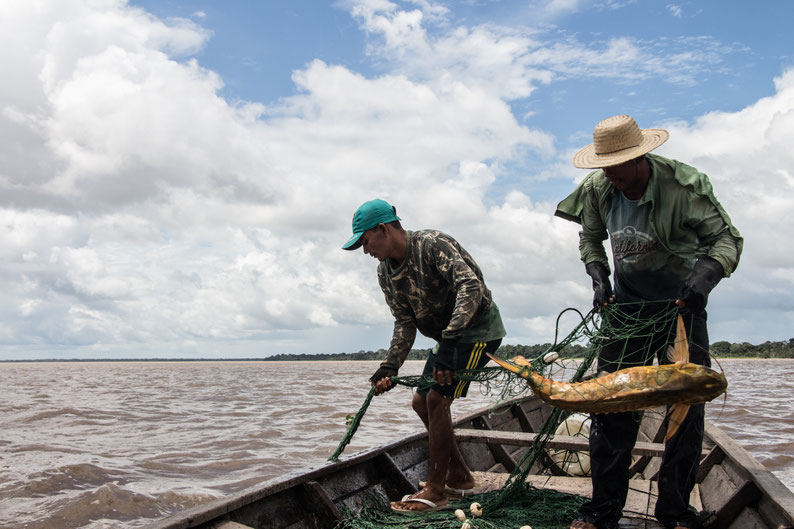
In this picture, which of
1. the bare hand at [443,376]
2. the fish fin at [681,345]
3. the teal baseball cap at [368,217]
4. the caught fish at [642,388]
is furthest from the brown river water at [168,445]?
the fish fin at [681,345]

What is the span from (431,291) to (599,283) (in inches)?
38.8

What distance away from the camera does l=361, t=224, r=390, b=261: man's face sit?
3.51m

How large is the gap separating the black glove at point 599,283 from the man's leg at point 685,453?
508mm

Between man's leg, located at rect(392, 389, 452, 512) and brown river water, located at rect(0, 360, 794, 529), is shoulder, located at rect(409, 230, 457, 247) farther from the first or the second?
brown river water, located at rect(0, 360, 794, 529)

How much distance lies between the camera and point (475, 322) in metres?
3.68

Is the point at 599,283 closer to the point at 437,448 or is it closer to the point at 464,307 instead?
the point at 464,307

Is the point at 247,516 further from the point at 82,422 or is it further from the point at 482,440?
the point at 82,422

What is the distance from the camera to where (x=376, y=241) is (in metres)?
3.53

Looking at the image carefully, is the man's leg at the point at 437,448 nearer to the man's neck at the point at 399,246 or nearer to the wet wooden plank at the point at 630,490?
the wet wooden plank at the point at 630,490

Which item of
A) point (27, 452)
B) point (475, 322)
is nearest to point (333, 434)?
point (27, 452)

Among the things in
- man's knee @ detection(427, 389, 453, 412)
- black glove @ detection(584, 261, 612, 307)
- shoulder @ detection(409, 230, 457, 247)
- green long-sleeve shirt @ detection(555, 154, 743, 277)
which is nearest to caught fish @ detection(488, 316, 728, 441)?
green long-sleeve shirt @ detection(555, 154, 743, 277)

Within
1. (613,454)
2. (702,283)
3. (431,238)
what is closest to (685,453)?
(613,454)

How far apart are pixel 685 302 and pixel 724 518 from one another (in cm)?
143

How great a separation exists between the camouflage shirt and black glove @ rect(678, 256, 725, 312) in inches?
42.6
